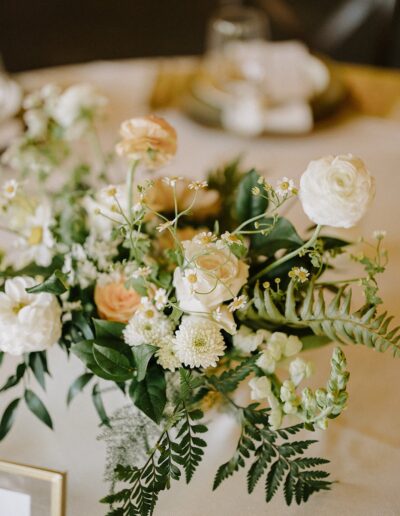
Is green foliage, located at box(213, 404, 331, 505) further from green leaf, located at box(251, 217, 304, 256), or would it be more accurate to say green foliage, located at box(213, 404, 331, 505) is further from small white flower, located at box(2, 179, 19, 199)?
small white flower, located at box(2, 179, 19, 199)

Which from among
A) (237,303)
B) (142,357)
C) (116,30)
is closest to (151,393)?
(142,357)

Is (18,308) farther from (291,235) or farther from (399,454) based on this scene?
(399,454)

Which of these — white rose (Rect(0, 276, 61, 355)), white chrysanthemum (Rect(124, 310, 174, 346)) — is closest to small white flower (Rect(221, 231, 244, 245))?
white chrysanthemum (Rect(124, 310, 174, 346))

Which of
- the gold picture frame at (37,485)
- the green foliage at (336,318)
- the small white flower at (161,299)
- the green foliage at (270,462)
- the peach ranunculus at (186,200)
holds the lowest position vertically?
the gold picture frame at (37,485)

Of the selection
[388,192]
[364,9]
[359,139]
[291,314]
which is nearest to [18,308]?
[291,314]

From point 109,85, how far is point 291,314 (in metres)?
1.23

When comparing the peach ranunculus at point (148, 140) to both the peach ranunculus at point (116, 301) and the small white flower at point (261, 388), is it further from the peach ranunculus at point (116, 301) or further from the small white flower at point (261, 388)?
the small white flower at point (261, 388)

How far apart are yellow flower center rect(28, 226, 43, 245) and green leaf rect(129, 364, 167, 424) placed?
0.29 meters

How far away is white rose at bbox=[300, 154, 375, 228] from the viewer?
2.16ft

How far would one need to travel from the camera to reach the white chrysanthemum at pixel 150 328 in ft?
2.35

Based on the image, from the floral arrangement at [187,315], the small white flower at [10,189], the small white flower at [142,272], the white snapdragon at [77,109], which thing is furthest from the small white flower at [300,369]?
the white snapdragon at [77,109]

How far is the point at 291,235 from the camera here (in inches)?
31.9

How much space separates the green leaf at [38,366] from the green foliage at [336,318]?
30cm

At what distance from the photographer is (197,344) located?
68cm
